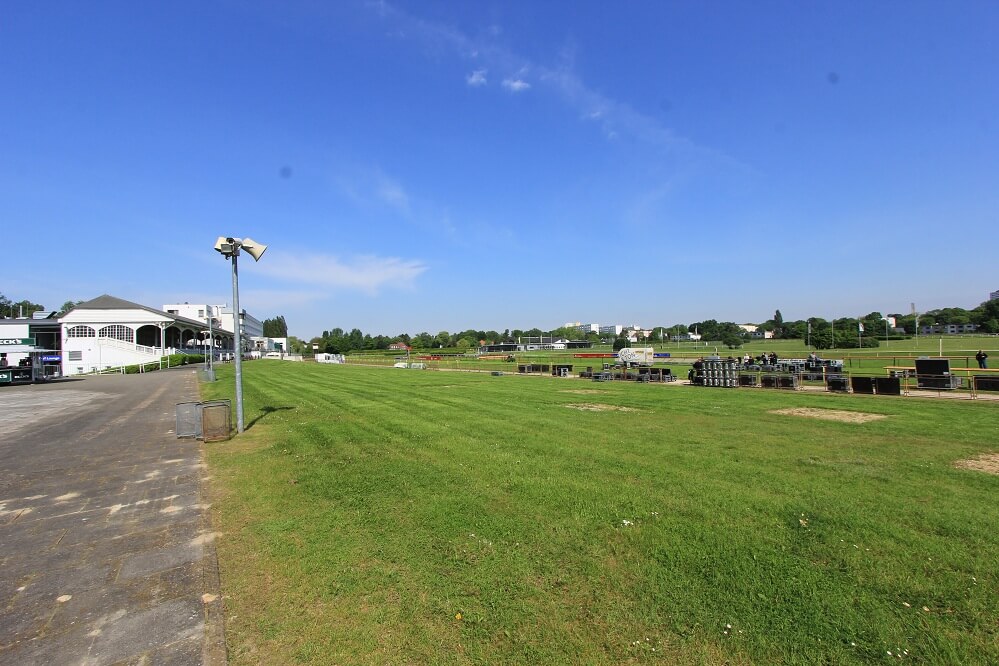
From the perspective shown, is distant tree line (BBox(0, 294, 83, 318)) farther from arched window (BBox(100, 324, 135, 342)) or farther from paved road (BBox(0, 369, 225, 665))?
paved road (BBox(0, 369, 225, 665))

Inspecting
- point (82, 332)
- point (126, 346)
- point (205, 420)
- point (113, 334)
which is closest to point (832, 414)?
point (205, 420)

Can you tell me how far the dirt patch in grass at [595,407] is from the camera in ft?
51.1

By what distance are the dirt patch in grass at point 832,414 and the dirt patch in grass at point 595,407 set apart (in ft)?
14.9

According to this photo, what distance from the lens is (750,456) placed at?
882cm

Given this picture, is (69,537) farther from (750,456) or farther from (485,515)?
(750,456)

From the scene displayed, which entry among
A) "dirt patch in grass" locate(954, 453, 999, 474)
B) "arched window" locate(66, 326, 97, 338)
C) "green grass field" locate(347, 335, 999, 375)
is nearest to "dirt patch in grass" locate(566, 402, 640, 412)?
"dirt patch in grass" locate(954, 453, 999, 474)

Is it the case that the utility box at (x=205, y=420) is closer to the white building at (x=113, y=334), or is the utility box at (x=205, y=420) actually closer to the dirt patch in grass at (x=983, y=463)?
the dirt patch in grass at (x=983, y=463)

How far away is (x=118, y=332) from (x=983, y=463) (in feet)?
290

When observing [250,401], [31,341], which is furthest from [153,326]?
[250,401]

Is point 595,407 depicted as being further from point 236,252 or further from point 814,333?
point 814,333

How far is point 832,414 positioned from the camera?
46.6 feet

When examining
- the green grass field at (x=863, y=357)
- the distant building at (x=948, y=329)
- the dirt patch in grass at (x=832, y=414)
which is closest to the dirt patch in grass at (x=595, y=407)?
the dirt patch in grass at (x=832, y=414)

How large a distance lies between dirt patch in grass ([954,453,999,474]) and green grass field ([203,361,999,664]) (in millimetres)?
204

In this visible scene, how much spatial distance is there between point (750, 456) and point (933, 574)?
4.68 metres
